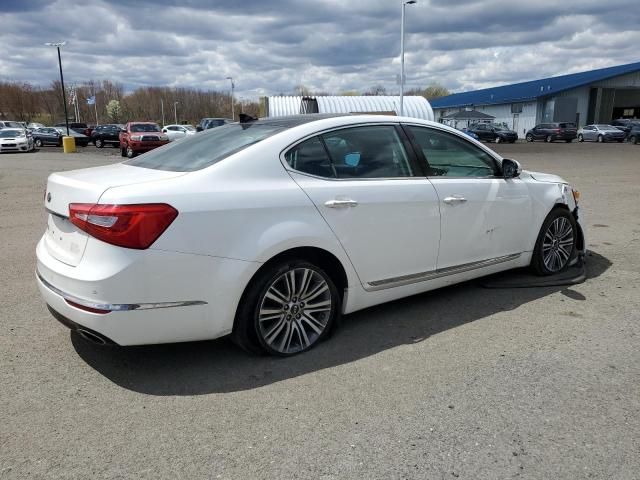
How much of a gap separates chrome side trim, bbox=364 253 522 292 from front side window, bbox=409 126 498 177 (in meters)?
0.77

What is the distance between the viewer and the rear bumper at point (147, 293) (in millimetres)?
3035

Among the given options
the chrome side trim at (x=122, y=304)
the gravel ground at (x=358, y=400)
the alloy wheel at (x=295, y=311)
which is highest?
the chrome side trim at (x=122, y=304)

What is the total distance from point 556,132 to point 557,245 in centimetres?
4313

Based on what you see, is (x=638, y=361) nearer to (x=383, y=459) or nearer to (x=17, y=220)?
(x=383, y=459)

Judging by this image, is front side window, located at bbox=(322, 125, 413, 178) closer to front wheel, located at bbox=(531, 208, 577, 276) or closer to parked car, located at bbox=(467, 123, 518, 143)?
front wheel, located at bbox=(531, 208, 577, 276)

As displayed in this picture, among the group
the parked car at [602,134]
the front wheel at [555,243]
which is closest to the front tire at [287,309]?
the front wheel at [555,243]

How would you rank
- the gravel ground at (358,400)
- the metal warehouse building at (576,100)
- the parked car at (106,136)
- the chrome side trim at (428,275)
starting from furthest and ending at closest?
the metal warehouse building at (576,100)
the parked car at (106,136)
the chrome side trim at (428,275)
the gravel ground at (358,400)

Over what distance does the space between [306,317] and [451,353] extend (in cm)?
103

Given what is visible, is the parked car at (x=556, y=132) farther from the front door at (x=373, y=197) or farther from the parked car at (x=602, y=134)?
the front door at (x=373, y=197)

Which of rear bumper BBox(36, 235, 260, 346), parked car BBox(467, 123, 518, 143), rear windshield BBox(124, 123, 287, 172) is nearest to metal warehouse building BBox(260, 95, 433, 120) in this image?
parked car BBox(467, 123, 518, 143)

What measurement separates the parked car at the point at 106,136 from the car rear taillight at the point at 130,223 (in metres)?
39.0

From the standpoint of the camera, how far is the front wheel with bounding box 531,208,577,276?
5258 mm

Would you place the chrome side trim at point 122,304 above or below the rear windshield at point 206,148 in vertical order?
below

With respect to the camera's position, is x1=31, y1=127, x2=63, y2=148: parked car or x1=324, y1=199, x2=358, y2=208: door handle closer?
x1=324, y1=199, x2=358, y2=208: door handle
